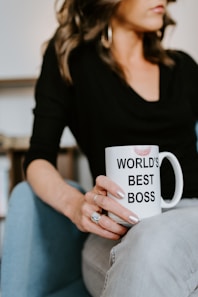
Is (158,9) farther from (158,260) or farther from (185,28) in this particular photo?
(185,28)

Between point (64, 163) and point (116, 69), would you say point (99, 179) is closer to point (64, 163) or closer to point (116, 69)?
point (116, 69)

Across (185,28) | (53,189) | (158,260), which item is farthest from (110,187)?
(185,28)

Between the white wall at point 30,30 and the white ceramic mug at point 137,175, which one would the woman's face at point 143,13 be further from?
the white wall at point 30,30

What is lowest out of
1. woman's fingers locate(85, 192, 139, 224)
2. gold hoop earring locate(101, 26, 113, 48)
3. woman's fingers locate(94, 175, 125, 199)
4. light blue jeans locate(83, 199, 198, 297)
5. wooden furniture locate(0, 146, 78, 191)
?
wooden furniture locate(0, 146, 78, 191)

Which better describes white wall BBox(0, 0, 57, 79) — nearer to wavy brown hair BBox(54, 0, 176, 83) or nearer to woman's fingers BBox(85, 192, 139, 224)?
wavy brown hair BBox(54, 0, 176, 83)

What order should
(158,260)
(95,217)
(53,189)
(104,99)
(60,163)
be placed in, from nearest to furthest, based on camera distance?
(158,260)
(95,217)
(53,189)
(104,99)
(60,163)

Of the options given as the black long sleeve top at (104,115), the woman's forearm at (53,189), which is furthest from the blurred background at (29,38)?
the woman's forearm at (53,189)

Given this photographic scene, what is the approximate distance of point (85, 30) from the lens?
107 cm

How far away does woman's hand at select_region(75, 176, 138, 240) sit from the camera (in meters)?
0.64

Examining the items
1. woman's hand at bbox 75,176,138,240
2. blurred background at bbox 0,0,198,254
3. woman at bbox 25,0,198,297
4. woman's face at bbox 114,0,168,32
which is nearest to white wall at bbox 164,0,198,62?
blurred background at bbox 0,0,198,254

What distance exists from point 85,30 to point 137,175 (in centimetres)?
55

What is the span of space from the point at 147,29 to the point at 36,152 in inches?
14.7

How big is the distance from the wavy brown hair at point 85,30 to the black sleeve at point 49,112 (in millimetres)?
25

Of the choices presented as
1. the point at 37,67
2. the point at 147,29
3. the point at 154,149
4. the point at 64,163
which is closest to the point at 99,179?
the point at 154,149
